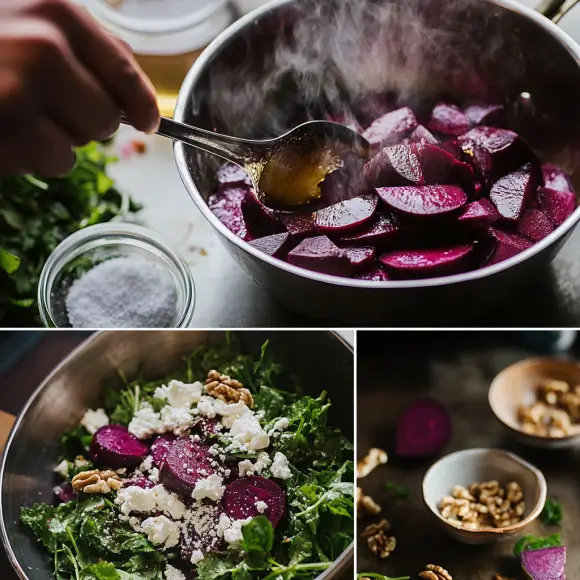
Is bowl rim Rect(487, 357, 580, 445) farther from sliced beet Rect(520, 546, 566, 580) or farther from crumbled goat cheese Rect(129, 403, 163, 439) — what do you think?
crumbled goat cheese Rect(129, 403, 163, 439)

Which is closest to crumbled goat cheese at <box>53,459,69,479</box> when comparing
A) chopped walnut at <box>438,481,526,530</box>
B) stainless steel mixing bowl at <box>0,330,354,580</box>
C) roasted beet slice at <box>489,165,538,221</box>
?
stainless steel mixing bowl at <box>0,330,354,580</box>

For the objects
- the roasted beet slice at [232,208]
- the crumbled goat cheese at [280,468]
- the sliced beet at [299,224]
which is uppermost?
the sliced beet at [299,224]

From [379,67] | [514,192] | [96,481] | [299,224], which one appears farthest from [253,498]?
[379,67]

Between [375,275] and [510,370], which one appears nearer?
[375,275]

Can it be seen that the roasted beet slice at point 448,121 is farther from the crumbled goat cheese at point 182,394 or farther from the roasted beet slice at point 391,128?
the crumbled goat cheese at point 182,394

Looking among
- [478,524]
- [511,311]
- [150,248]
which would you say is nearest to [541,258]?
[511,311]

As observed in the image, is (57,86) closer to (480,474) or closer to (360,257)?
(360,257)

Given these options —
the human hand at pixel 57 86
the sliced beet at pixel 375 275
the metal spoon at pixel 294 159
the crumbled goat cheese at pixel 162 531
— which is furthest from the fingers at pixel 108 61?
the crumbled goat cheese at pixel 162 531
